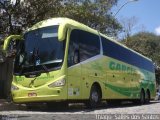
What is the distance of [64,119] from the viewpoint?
13.2 meters

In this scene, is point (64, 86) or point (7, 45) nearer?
point (64, 86)

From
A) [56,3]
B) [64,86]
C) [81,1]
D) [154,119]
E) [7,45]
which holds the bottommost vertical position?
[154,119]

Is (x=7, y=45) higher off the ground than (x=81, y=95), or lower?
higher

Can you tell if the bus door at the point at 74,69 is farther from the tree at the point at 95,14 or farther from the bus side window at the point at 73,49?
the tree at the point at 95,14

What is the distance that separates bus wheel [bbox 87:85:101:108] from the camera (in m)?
18.5

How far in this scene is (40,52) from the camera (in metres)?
Answer: 17.1

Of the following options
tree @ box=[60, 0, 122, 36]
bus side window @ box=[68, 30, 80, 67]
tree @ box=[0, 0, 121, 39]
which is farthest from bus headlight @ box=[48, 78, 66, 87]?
tree @ box=[60, 0, 122, 36]

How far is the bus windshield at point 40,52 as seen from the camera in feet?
54.7

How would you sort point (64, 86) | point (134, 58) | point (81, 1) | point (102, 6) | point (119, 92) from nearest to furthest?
point (64, 86) < point (119, 92) < point (134, 58) < point (81, 1) < point (102, 6)

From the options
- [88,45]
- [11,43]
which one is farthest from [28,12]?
[88,45]

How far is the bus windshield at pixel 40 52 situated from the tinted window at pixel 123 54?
386 centimetres

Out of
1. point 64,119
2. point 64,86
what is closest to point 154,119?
point 64,119

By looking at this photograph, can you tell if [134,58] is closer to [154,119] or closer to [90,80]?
[90,80]

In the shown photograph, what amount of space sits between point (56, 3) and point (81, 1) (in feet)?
24.0
